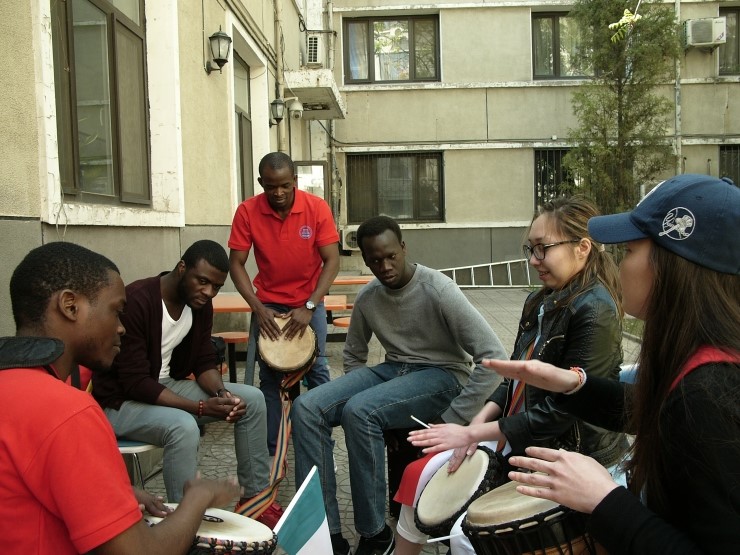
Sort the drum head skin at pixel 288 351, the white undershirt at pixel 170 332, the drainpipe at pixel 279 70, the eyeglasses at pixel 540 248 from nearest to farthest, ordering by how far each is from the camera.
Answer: the eyeglasses at pixel 540 248, the white undershirt at pixel 170 332, the drum head skin at pixel 288 351, the drainpipe at pixel 279 70

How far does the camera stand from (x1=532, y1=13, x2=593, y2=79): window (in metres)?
15.2

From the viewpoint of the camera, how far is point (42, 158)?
11.4ft

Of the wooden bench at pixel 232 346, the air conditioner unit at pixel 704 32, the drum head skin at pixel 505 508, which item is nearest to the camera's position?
the drum head skin at pixel 505 508

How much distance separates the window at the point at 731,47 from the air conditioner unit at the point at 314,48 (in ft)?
30.7

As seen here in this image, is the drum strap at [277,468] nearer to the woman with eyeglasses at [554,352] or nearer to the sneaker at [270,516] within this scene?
the sneaker at [270,516]

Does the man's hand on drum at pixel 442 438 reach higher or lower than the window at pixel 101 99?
lower

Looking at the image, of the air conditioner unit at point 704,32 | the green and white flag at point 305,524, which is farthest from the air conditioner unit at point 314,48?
the green and white flag at point 305,524

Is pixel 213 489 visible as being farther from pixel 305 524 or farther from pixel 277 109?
pixel 277 109

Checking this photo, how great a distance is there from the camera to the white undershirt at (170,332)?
3348 mm

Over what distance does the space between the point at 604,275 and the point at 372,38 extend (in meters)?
13.9

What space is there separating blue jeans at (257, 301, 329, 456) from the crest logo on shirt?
0.47 meters

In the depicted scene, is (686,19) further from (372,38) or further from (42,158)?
(42,158)

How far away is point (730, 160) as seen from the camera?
1519 centimetres

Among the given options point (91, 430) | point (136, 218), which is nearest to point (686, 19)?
point (136, 218)
